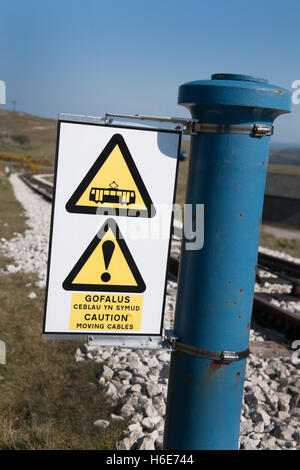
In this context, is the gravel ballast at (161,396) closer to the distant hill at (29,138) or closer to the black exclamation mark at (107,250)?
Answer: the black exclamation mark at (107,250)

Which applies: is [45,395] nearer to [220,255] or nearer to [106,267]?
[106,267]

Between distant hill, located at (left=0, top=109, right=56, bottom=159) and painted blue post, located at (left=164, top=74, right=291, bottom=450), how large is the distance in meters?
94.3

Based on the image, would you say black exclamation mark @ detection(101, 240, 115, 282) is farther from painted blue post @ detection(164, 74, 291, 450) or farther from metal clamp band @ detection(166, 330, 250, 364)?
metal clamp band @ detection(166, 330, 250, 364)

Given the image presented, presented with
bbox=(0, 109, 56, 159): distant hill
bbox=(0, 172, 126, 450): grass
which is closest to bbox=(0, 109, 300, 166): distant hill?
bbox=(0, 109, 56, 159): distant hill

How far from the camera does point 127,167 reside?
2.03m

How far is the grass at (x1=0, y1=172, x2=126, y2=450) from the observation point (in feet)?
12.4

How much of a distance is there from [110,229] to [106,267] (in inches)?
6.4

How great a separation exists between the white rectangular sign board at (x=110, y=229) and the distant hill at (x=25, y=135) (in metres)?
94.2

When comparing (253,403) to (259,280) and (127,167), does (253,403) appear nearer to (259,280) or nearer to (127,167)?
(127,167)

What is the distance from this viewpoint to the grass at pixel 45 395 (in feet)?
12.4

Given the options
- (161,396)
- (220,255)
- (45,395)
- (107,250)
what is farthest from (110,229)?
(45,395)

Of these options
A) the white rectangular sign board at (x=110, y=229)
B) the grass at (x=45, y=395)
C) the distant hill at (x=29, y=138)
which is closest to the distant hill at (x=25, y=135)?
the distant hill at (x=29, y=138)

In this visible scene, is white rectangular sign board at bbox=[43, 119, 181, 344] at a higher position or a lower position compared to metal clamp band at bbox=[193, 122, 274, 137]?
lower
